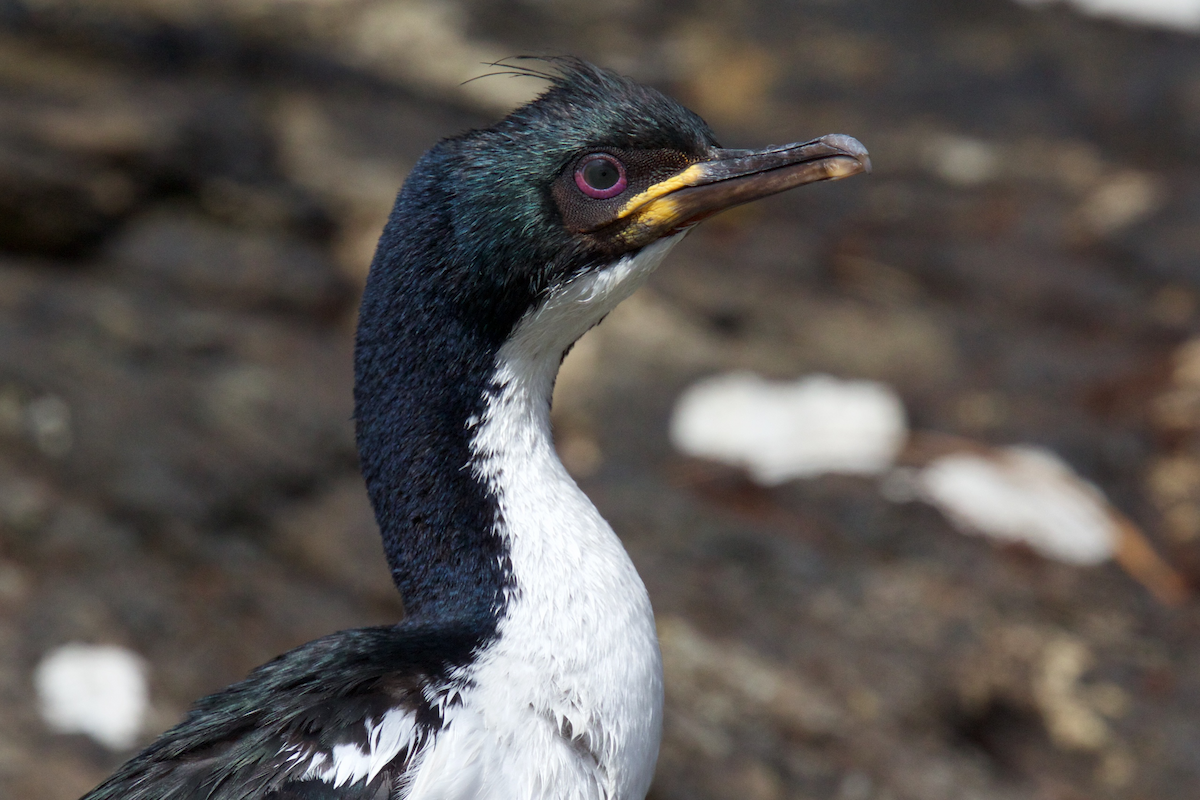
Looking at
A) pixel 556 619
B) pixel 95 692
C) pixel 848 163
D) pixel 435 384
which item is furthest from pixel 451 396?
pixel 95 692

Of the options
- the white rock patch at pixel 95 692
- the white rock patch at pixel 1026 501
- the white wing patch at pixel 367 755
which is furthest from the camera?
the white rock patch at pixel 1026 501

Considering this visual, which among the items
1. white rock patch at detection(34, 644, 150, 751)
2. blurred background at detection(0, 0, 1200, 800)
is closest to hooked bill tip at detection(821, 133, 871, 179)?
blurred background at detection(0, 0, 1200, 800)

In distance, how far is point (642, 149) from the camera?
2869 mm

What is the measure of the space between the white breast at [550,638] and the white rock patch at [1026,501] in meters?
2.86

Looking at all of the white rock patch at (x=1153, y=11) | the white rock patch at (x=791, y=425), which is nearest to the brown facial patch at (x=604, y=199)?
the white rock patch at (x=791, y=425)

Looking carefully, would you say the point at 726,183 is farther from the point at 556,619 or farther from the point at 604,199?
the point at 556,619

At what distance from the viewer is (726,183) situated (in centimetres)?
286

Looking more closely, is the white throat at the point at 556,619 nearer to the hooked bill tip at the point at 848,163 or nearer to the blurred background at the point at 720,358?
the hooked bill tip at the point at 848,163

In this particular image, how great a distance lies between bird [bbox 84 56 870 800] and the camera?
255 centimetres

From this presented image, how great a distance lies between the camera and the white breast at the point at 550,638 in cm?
252

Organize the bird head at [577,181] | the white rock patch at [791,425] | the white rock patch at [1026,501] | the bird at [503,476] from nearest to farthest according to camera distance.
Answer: the bird at [503,476], the bird head at [577,181], the white rock patch at [1026,501], the white rock patch at [791,425]

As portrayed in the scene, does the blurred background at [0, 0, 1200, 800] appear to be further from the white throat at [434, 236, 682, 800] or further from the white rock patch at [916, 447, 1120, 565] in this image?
the white throat at [434, 236, 682, 800]

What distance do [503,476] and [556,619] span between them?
1.26 ft

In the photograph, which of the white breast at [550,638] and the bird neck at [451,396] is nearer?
the white breast at [550,638]
